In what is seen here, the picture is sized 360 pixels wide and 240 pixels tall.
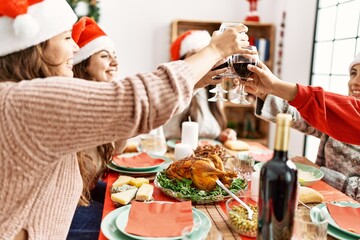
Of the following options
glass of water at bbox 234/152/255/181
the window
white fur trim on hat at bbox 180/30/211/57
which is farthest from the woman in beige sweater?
the window

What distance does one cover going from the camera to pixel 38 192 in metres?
0.95

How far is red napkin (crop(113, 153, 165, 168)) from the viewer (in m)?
1.52

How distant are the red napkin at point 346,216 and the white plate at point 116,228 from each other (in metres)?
0.38

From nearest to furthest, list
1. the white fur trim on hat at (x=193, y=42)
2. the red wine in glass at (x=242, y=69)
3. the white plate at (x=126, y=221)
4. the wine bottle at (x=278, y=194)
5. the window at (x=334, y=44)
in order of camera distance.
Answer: the wine bottle at (x=278, y=194) → the white plate at (x=126, y=221) → the red wine in glass at (x=242, y=69) → the white fur trim on hat at (x=193, y=42) → the window at (x=334, y=44)

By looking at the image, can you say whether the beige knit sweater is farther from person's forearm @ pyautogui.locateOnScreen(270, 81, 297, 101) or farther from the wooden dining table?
person's forearm @ pyautogui.locateOnScreen(270, 81, 297, 101)

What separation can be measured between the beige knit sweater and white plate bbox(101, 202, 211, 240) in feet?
0.72

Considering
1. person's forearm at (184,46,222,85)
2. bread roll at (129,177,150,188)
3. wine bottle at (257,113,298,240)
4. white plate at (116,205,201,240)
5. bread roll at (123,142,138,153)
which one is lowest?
bread roll at (123,142,138,153)

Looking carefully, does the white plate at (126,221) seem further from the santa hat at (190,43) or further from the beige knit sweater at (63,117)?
the santa hat at (190,43)

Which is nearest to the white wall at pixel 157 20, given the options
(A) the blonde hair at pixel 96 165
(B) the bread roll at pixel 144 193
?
(A) the blonde hair at pixel 96 165

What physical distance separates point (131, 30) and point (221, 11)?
39.8 inches

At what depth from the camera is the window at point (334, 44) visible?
281 centimetres

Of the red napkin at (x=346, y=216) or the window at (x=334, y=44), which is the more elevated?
the window at (x=334, y=44)

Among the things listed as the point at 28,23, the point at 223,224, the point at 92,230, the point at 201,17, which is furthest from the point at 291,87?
the point at 201,17

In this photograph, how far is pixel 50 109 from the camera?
0.79m
